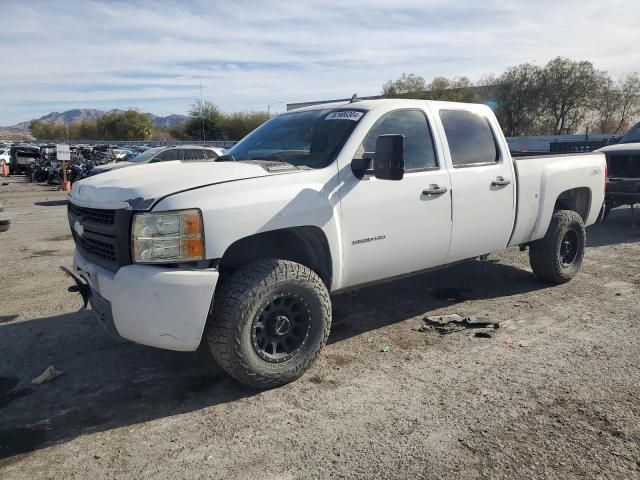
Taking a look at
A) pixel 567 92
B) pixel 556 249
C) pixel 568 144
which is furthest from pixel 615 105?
pixel 556 249

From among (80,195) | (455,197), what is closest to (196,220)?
(80,195)

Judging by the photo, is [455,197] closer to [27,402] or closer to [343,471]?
[343,471]

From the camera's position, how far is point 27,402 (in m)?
3.43

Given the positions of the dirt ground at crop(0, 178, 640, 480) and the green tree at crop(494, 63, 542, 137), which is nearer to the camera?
the dirt ground at crop(0, 178, 640, 480)

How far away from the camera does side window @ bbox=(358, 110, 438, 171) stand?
163 inches

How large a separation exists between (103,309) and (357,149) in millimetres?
2101

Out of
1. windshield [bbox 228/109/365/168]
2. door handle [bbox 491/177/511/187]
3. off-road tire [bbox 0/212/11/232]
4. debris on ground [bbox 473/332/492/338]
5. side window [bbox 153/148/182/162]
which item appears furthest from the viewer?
side window [bbox 153/148/182/162]

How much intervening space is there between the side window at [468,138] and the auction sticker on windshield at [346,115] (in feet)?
3.01

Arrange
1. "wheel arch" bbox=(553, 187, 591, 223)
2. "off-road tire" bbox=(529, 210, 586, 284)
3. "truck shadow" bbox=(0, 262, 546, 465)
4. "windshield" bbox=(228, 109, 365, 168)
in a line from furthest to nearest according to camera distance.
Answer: "wheel arch" bbox=(553, 187, 591, 223) → "off-road tire" bbox=(529, 210, 586, 284) → "windshield" bbox=(228, 109, 365, 168) → "truck shadow" bbox=(0, 262, 546, 465)

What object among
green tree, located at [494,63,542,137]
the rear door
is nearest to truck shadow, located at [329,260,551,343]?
the rear door

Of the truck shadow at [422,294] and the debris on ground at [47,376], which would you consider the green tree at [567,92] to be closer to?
the truck shadow at [422,294]

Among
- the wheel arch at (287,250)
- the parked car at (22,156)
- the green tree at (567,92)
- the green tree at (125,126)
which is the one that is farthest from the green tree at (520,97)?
the green tree at (125,126)

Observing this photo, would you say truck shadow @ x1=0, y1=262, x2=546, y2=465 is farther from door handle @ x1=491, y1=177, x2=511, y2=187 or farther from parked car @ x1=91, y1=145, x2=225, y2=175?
parked car @ x1=91, y1=145, x2=225, y2=175

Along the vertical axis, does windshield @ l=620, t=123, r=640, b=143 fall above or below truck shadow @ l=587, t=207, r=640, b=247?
above
